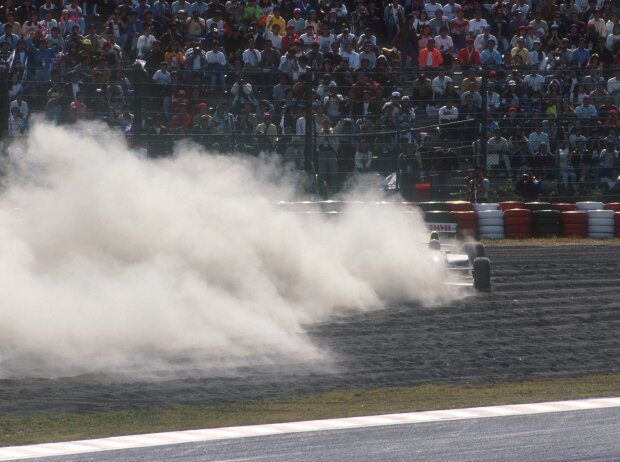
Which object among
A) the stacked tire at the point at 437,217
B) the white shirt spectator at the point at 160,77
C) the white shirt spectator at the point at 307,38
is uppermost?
the white shirt spectator at the point at 307,38

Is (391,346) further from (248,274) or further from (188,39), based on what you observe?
(188,39)

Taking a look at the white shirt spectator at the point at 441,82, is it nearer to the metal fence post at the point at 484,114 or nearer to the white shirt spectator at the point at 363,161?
the metal fence post at the point at 484,114

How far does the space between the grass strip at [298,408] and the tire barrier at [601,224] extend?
1260 centimetres

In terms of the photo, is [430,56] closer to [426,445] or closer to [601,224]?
[601,224]

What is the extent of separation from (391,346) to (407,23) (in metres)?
15.9

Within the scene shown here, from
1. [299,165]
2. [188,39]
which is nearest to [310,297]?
[299,165]

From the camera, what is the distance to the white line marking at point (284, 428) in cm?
722

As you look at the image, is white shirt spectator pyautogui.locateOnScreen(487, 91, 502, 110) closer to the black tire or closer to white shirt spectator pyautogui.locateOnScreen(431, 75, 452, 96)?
white shirt spectator pyautogui.locateOnScreen(431, 75, 452, 96)

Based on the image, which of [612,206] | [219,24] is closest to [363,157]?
[219,24]

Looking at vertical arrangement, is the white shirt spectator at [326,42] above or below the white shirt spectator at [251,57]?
above

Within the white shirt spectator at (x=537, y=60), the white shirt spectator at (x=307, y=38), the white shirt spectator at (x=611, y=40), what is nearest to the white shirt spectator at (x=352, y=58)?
the white shirt spectator at (x=307, y=38)

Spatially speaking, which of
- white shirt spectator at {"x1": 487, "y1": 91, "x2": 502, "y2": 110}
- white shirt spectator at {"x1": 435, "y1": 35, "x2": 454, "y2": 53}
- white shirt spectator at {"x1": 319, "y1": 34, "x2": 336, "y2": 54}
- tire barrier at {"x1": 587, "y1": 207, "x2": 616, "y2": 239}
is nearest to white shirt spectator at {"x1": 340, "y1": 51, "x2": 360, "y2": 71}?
white shirt spectator at {"x1": 319, "y1": 34, "x2": 336, "y2": 54}

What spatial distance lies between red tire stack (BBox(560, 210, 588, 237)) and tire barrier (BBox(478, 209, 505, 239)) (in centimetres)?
139

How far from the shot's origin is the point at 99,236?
12383mm
